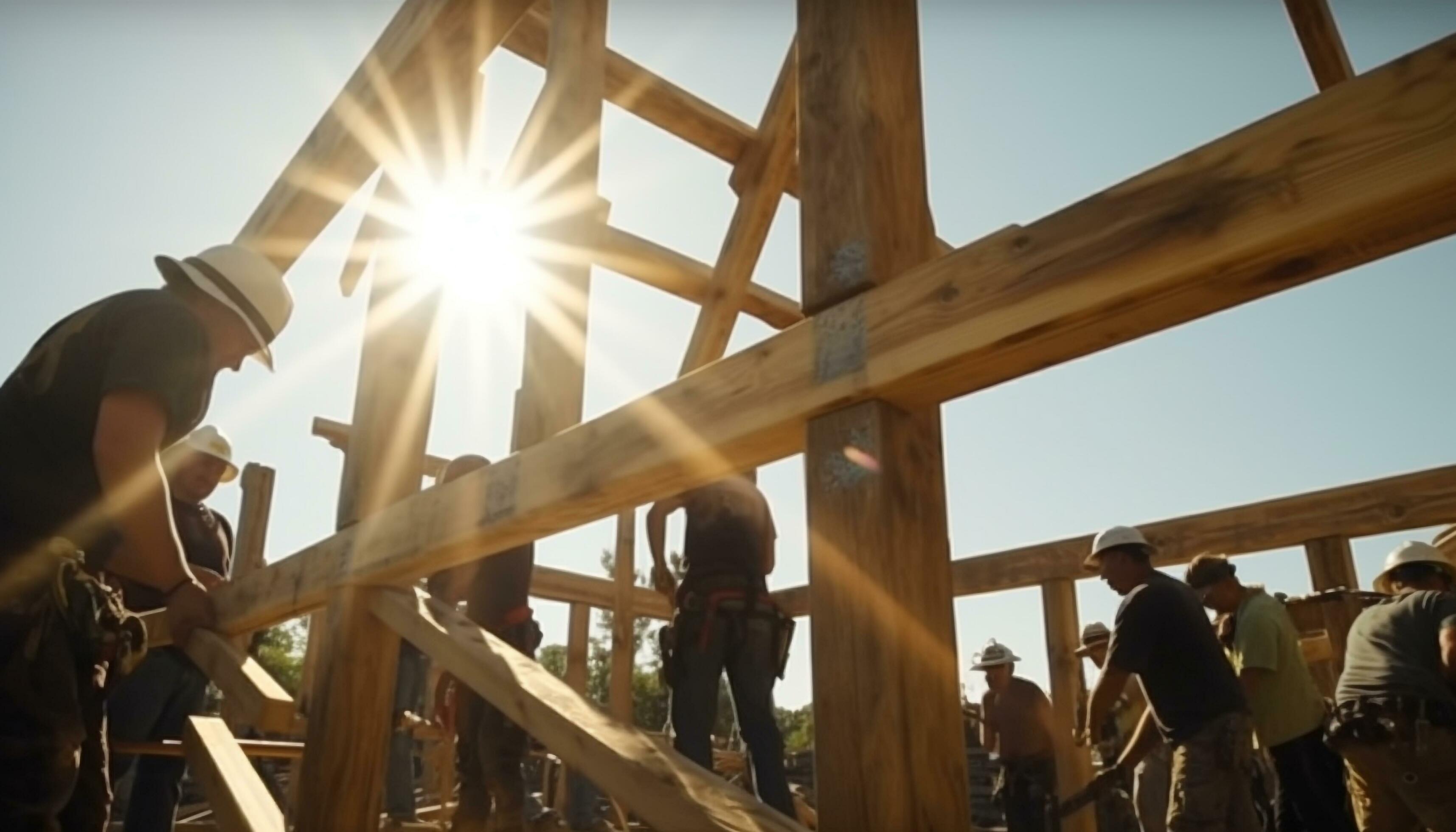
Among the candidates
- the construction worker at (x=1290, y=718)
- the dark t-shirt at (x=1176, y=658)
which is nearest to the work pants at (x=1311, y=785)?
the construction worker at (x=1290, y=718)

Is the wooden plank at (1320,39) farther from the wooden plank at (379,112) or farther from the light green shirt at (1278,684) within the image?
the wooden plank at (379,112)

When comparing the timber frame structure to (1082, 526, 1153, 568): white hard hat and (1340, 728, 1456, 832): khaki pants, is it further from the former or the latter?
(1340, 728, 1456, 832): khaki pants

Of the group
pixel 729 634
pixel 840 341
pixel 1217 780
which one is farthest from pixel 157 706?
pixel 1217 780

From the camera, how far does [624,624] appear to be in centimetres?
652

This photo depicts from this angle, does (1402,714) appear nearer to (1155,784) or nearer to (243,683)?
(1155,784)

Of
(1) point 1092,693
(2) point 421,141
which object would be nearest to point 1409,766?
(1) point 1092,693

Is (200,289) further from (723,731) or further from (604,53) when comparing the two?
(723,731)

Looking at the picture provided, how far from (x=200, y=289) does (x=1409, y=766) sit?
4734mm

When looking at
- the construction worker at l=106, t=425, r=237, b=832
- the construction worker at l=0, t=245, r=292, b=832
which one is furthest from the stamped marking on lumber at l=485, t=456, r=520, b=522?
the construction worker at l=106, t=425, r=237, b=832

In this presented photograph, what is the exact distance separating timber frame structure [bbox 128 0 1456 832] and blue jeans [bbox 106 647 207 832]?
0.36 metres

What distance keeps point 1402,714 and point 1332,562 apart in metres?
1.67

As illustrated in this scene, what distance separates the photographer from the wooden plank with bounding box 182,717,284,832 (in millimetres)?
2350

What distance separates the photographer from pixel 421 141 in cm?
339

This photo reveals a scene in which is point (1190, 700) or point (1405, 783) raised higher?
point (1190, 700)
